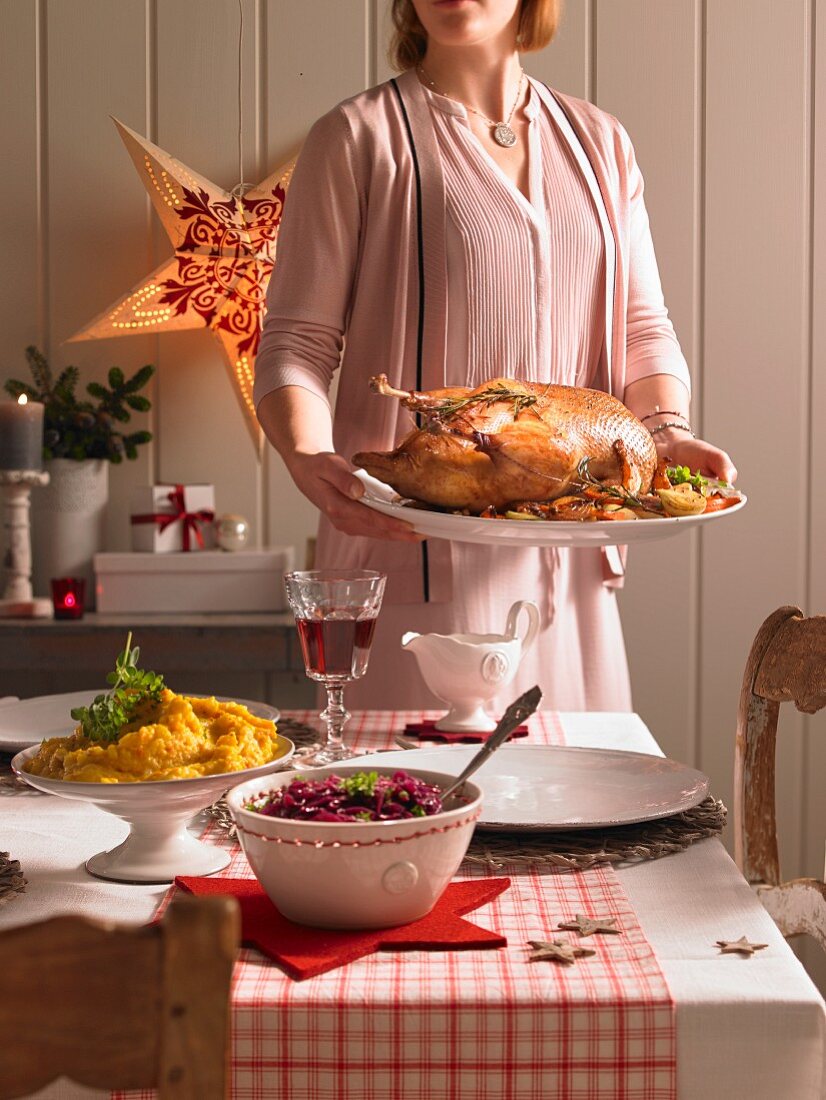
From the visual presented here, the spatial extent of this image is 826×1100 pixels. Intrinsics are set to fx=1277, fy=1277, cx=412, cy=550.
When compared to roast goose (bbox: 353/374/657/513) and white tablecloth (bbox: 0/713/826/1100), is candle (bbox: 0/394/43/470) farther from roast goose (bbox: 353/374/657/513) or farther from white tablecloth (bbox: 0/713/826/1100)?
white tablecloth (bbox: 0/713/826/1100)

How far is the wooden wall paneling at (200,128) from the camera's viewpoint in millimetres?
2438

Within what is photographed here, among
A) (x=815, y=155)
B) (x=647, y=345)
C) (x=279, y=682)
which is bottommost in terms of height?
(x=279, y=682)

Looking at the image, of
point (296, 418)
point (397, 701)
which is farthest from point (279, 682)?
point (296, 418)

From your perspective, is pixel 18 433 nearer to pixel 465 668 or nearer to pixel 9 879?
pixel 465 668

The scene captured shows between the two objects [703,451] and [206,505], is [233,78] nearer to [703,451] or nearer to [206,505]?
[206,505]

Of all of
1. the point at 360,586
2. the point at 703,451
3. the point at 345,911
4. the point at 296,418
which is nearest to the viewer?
the point at 345,911

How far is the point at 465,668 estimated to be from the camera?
128cm

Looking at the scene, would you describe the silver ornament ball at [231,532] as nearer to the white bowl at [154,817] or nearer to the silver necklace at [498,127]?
the silver necklace at [498,127]

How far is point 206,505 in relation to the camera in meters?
2.42

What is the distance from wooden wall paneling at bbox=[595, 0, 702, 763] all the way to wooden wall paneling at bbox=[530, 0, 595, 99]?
0.02 metres

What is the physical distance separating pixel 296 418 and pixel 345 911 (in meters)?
0.90

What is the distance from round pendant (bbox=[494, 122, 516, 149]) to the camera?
172 cm

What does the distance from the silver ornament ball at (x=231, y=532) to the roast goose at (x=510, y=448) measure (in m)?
1.09

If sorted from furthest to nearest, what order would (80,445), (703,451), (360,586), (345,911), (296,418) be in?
1. (80,445)
2. (296,418)
3. (703,451)
4. (360,586)
5. (345,911)
